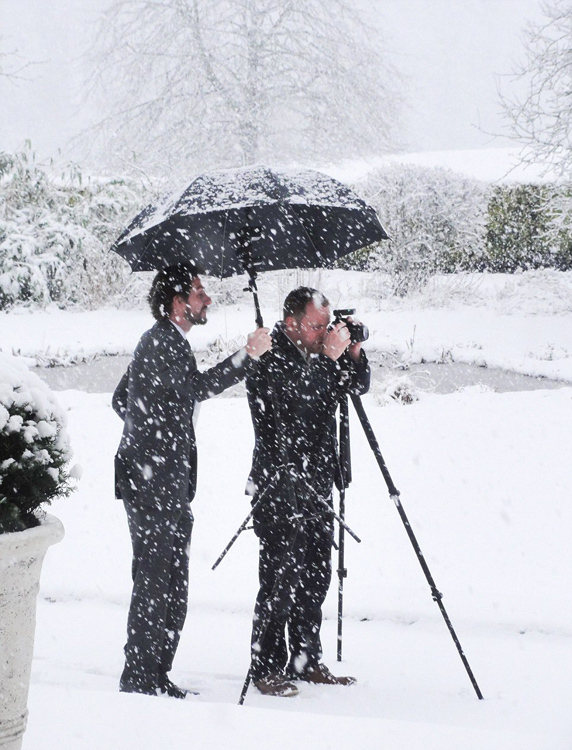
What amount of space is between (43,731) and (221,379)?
4.59 ft

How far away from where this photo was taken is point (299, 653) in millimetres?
3496

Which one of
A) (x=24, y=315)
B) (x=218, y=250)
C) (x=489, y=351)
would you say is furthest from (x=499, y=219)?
(x=218, y=250)

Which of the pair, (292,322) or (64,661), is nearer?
(292,322)

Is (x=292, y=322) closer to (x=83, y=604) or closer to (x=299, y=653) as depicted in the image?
(x=299, y=653)

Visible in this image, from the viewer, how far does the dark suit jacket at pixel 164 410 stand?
10.3 ft

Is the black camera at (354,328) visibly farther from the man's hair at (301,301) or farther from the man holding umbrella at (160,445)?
the man holding umbrella at (160,445)

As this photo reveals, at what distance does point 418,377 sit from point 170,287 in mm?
6349

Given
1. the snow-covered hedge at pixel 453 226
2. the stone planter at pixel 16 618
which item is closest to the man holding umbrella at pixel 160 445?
the stone planter at pixel 16 618

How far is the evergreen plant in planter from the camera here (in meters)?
2.17

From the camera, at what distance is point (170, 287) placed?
3215 mm

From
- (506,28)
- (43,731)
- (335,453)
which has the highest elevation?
(506,28)

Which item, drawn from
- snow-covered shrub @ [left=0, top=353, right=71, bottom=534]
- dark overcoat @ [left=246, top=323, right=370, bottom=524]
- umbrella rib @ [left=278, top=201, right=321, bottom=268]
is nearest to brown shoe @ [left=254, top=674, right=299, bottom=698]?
dark overcoat @ [left=246, top=323, right=370, bottom=524]

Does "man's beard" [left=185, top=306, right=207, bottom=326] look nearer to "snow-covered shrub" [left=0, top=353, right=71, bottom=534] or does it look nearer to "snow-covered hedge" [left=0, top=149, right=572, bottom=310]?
"snow-covered shrub" [left=0, top=353, right=71, bottom=534]

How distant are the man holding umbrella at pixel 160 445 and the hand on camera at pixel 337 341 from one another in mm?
325
